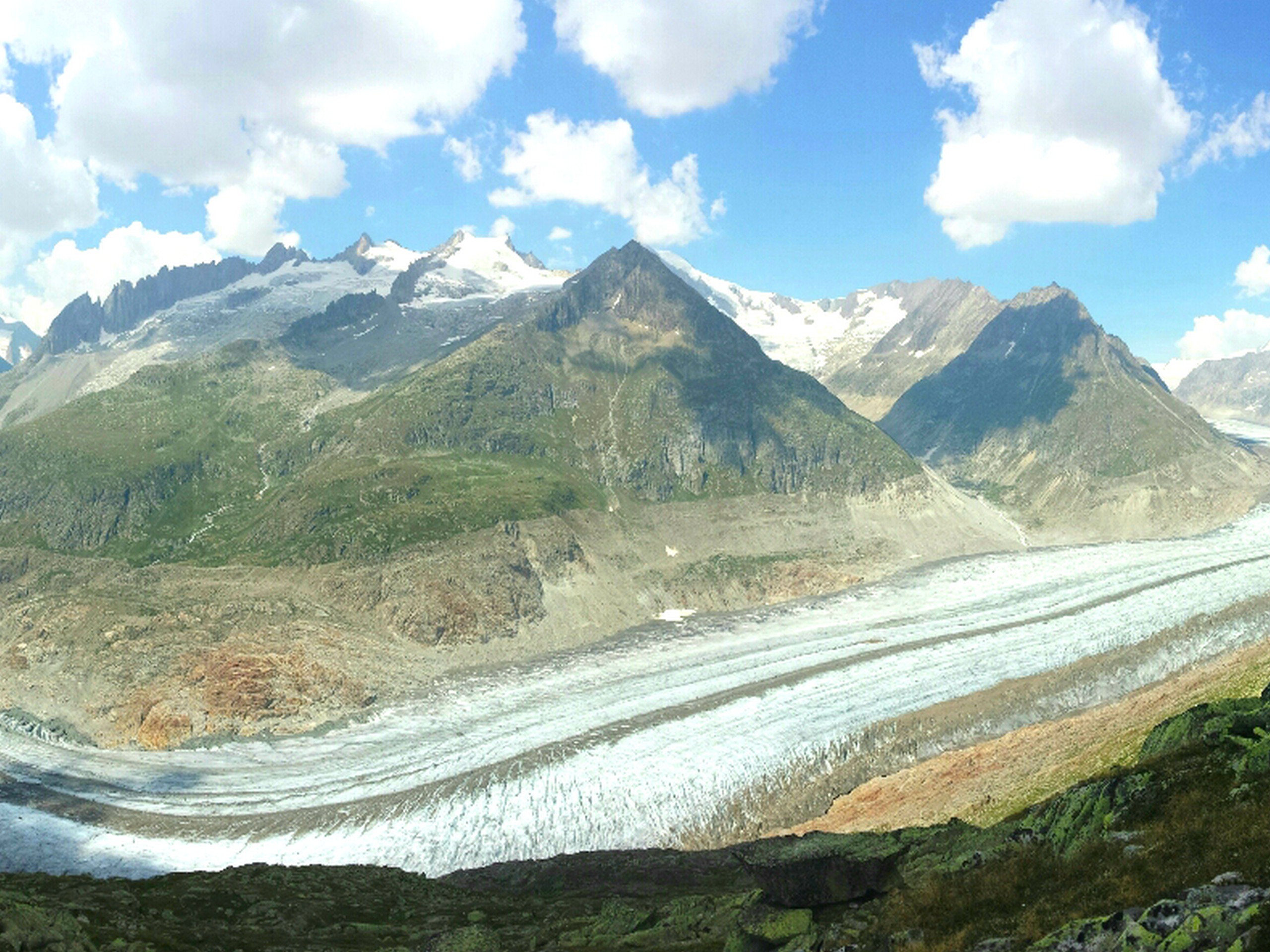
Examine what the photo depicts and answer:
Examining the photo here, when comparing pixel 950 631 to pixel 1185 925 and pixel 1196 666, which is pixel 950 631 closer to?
pixel 1196 666

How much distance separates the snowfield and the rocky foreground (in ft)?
59.7

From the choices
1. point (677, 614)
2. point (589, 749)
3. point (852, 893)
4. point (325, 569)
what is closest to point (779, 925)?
point (852, 893)

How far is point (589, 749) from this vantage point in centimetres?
9012

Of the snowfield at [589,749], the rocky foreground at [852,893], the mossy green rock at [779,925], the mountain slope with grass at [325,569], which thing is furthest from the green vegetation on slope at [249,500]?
the mossy green rock at [779,925]

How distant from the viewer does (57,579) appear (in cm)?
15062

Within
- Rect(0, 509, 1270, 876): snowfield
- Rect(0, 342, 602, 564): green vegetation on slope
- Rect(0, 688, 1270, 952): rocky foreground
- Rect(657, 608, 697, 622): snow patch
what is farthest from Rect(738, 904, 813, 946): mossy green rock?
Rect(0, 342, 602, 564): green vegetation on slope

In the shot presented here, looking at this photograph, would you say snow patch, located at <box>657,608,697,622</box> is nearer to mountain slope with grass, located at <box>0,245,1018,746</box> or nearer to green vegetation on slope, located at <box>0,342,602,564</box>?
mountain slope with grass, located at <box>0,245,1018,746</box>

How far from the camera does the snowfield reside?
75.8 m

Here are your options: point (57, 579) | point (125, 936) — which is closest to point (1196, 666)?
point (125, 936)

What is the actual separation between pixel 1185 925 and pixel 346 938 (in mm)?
39854

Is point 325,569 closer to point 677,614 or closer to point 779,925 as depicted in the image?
point 677,614

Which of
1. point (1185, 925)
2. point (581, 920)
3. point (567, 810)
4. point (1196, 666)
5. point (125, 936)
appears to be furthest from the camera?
point (1196, 666)

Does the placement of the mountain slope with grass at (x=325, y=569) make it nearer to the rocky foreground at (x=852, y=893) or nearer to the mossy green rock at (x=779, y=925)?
the rocky foreground at (x=852, y=893)

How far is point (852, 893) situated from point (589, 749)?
2427 inches
